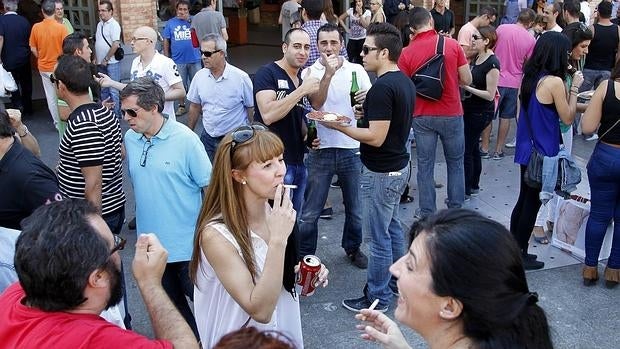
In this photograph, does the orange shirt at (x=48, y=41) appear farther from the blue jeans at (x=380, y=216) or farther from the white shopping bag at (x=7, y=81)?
the blue jeans at (x=380, y=216)

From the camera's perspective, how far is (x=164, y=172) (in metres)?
3.88

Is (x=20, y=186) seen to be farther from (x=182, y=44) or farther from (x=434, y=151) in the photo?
(x=182, y=44)

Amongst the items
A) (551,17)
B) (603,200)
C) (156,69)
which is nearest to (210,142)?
(156,69)

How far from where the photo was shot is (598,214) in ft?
16.8

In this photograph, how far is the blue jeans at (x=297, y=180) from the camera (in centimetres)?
523

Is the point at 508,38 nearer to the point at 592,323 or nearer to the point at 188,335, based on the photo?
the point at 592,323

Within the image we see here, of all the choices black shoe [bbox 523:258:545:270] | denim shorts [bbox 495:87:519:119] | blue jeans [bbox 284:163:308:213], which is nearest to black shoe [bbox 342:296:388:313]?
blue jeans [bbox 284:163:308:213]

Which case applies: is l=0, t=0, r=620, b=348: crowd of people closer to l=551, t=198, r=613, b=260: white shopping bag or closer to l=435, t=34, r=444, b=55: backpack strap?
l=435, t=34, r=444, b=55: backpack strap

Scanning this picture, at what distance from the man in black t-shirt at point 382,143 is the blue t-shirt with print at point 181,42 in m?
5.59

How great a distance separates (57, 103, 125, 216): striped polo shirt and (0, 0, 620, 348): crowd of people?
0.04ft

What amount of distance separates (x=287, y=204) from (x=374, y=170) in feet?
6.40

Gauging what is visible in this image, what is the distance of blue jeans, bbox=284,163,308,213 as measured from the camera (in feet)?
17.2

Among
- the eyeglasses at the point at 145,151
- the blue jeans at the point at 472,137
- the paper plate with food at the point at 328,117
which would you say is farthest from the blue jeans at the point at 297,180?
the blue jeans at the point at 472,137

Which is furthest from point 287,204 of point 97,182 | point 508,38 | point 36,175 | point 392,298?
point 508,38
